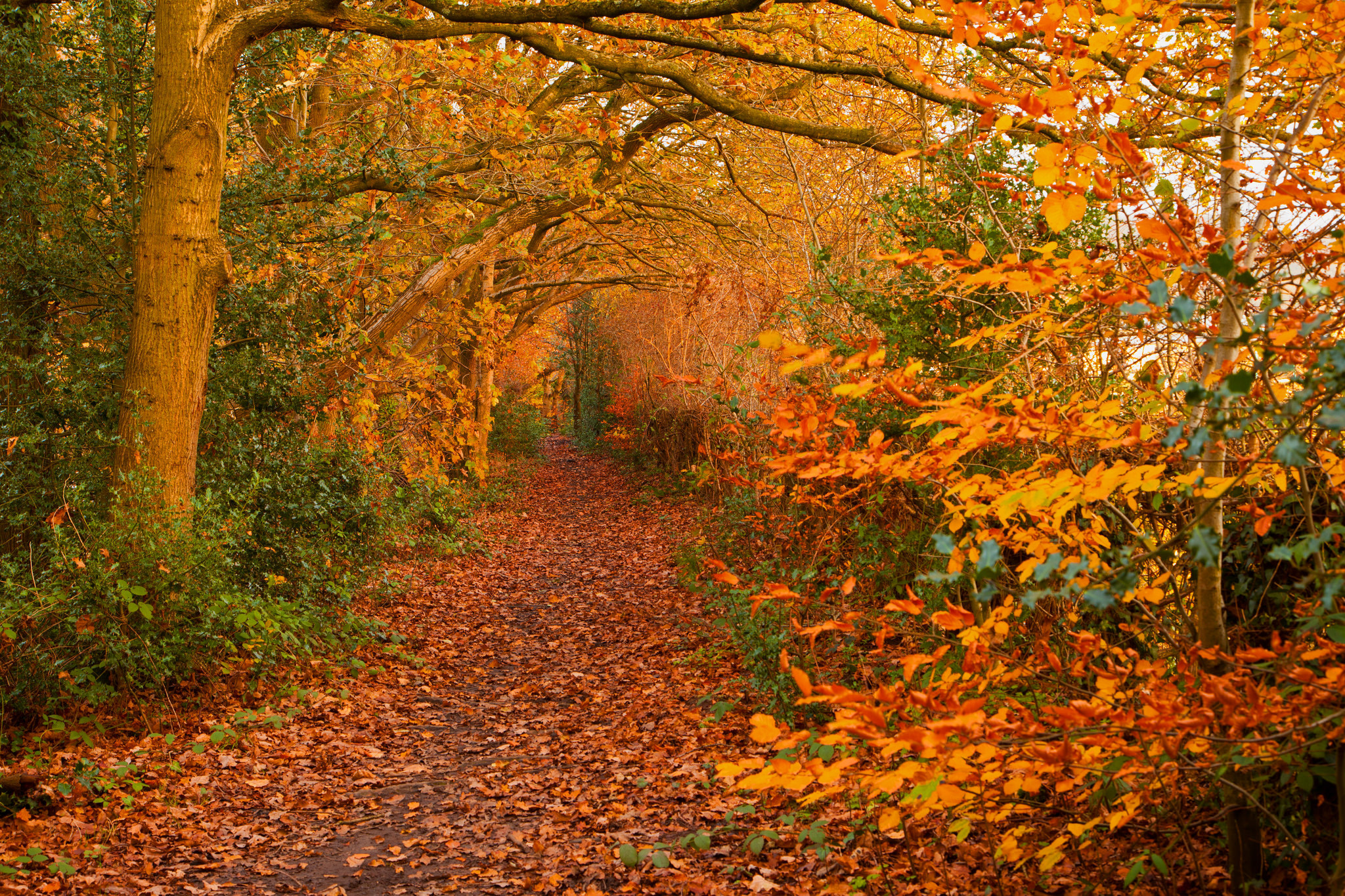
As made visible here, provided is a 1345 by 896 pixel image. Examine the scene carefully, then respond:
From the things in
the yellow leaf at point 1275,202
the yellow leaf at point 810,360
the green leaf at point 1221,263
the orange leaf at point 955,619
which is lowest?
the orange leaf at point 955,619

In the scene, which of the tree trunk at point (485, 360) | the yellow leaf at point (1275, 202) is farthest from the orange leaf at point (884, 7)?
the tree trunk at point (485, 360)

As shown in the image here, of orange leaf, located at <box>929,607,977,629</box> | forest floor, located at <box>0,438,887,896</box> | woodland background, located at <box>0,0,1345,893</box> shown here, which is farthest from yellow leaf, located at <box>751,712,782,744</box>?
forest floor, located at <box>0,438,887,896</box>

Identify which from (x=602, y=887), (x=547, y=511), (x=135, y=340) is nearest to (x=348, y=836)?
(x=602, y=887)

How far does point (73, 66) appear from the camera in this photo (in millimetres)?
7906

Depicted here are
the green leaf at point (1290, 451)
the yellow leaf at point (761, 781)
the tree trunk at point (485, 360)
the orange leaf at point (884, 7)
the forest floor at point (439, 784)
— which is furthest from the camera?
the tree trunk at point (485, 360)

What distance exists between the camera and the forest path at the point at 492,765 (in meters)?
4.64

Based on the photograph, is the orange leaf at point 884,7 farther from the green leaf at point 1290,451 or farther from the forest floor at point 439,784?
the green leaf at point 1290,451

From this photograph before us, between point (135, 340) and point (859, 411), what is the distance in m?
5.52

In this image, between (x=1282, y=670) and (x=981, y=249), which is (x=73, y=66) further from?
(x=1282, y=670)

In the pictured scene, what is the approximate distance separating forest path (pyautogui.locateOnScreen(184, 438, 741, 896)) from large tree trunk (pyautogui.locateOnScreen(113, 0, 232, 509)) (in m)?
2.46

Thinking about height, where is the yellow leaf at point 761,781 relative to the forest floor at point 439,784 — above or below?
above

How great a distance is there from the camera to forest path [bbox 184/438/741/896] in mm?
4645

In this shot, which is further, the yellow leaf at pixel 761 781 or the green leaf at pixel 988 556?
the yellow leaf at pixel 761 781

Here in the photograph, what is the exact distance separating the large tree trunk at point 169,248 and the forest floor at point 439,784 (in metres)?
2.08
